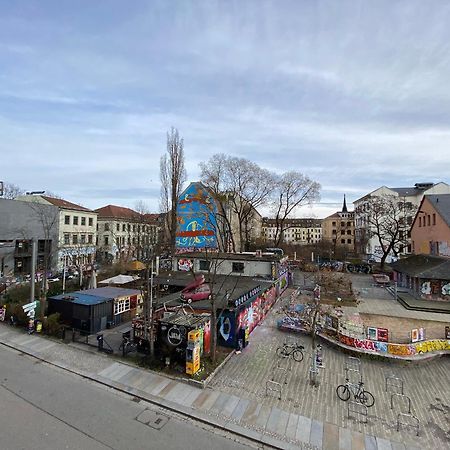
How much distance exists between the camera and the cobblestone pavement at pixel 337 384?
8.91m

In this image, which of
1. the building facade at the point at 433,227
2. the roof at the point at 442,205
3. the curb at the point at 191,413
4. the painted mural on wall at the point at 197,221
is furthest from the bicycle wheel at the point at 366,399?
the painted mural on wall at the point at 197,221

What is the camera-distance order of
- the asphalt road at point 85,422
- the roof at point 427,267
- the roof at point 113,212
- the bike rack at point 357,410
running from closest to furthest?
1. the asphalt road at point 85,422
2. the bike rack at point 357,410
3. the roof at point 427,267
4. the roof at point 113,212

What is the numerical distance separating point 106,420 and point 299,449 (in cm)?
563

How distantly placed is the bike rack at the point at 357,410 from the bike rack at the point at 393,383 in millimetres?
2011

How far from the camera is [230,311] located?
1475cm

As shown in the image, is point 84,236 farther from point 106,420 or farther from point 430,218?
point 430,218

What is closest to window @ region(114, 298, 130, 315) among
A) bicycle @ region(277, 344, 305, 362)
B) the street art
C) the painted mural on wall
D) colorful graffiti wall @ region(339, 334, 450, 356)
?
bicycle @ region(277, 344, 305, 362)

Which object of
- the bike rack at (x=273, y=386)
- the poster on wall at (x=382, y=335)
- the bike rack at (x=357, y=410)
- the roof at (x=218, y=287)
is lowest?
the bike rack at (x=357, y=410)

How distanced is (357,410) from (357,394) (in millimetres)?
860

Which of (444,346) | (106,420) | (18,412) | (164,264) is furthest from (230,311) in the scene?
(164,264)

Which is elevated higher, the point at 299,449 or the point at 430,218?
the point at 430,218

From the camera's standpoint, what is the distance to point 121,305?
61.9 ft

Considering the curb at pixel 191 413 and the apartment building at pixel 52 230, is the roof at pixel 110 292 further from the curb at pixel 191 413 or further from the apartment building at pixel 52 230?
the apartment building at pixel 52 230

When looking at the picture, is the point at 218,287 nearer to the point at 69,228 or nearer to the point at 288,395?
the point at 288,395
